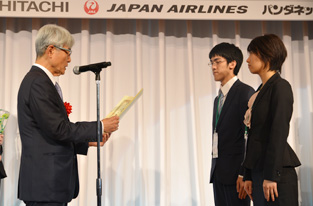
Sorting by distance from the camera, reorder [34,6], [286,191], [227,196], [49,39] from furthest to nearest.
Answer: [34,6]
[227,196]
[49,39]
[286,191]

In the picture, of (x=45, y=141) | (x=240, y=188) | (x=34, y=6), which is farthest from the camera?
(x=34, y=6)

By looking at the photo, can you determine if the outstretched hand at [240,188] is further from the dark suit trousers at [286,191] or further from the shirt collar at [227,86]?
the shirt collar at [227,86]

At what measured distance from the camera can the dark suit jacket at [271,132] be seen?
183 cm

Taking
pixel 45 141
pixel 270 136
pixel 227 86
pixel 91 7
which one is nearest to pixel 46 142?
pixel 45 141

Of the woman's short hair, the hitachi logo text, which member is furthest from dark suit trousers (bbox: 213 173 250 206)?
the hitachi logo text

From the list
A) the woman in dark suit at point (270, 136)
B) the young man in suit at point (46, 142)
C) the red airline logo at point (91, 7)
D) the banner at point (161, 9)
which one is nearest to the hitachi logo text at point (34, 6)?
the banner at point (161, 9)

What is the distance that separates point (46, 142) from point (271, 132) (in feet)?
3.72

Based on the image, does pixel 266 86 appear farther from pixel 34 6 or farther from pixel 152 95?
pixel 34 6

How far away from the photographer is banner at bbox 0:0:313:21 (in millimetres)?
3801

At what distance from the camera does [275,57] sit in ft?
6.72

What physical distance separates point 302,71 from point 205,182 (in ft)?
5.57

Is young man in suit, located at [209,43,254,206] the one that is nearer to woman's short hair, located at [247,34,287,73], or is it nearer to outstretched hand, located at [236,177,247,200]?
outstretched hand, located at [236,177,247,200]

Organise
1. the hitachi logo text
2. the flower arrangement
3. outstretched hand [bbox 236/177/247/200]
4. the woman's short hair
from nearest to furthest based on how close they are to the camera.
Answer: the woman's short hair → outstretched hand [bbox 236/177/247/200] → the flower arrangement → the hitachi logo text

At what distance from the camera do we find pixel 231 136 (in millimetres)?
2465
